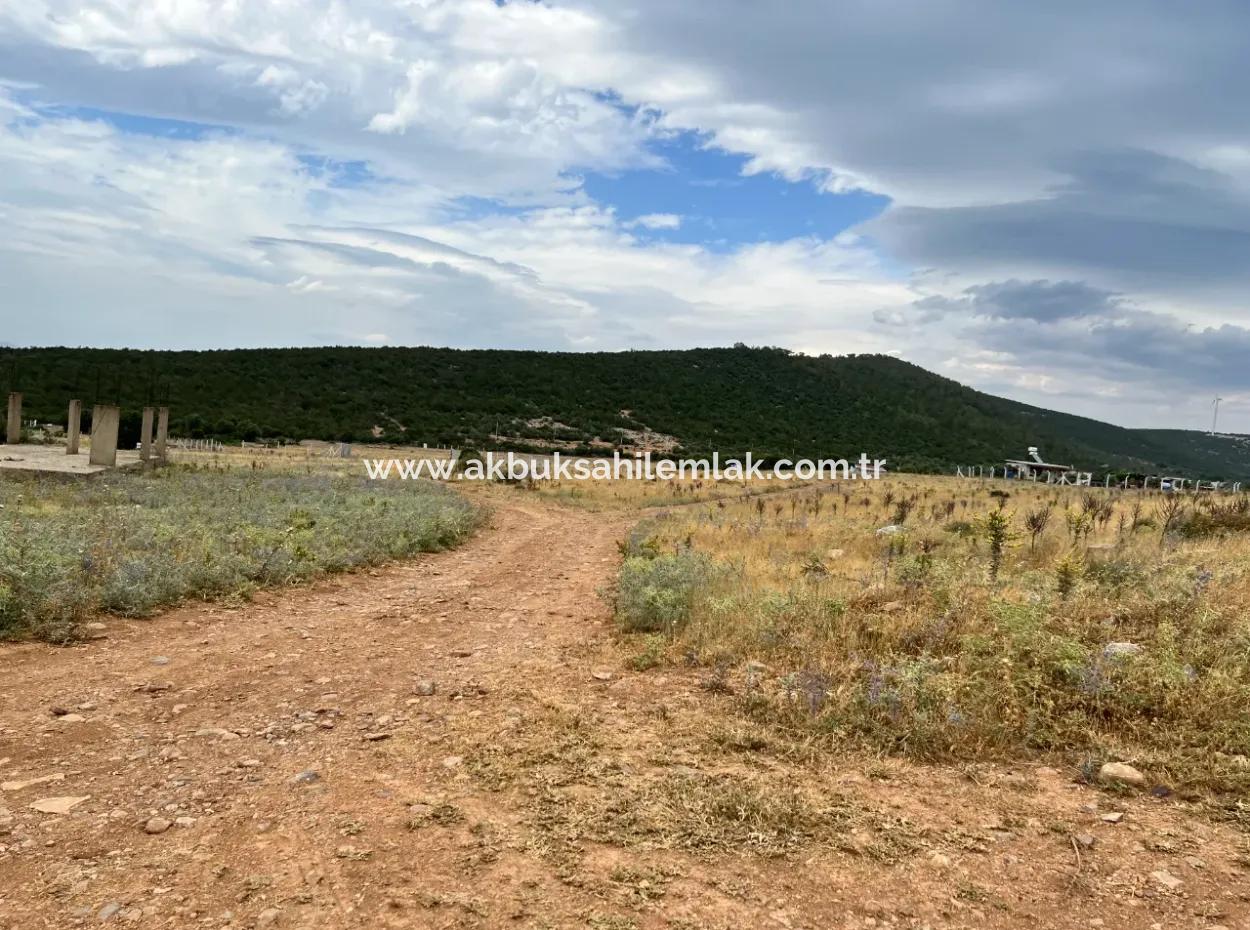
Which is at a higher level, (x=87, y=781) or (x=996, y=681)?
(x=996, y=681)

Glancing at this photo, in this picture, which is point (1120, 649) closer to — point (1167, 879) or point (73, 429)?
point (1167, 879)

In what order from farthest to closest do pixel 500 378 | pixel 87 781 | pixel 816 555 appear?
pixel 500 378 → pixel 816 555 → pixel 87 781

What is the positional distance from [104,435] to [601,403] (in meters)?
44.2

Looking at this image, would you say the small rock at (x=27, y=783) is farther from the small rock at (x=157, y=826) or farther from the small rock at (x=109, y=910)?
the small rock at (x=109, y=910)

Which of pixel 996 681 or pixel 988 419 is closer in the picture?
pixel 996 681

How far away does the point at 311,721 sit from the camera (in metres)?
4.51

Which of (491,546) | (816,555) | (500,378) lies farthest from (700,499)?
(500,378)

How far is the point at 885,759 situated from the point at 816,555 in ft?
18.9

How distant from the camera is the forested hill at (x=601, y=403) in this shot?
43.1 metres

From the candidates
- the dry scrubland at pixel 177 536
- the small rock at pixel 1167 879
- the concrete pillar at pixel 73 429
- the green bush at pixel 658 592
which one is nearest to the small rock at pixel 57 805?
the dry scrubland at pixel 177 536

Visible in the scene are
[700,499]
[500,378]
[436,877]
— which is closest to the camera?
[436,877]

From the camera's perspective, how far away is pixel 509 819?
11.0ft

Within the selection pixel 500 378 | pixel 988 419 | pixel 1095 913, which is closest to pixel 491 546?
pixel 1095 913

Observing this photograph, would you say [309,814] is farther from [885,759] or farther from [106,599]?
[106,599]
